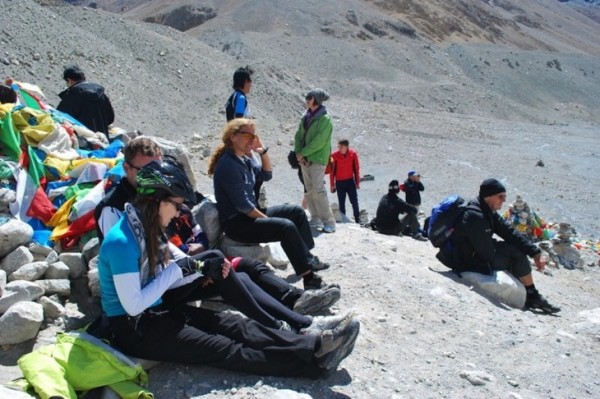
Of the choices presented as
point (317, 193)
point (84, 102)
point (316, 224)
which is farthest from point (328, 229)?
point (84, 102)

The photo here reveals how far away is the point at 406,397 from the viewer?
4254 millimetres

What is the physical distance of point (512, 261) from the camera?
683cm

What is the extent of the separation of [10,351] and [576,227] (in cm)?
1480

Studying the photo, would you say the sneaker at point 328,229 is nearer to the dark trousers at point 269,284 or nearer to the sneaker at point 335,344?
the dark trousers at point 269,284

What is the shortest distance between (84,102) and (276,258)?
4.26 meters

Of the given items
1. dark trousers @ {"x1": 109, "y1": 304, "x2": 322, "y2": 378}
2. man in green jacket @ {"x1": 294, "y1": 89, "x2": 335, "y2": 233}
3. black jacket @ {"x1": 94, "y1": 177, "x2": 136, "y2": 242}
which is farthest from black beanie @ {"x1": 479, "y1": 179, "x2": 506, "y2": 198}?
black jacket @ {"x1": 94, "y1": 177, "x2": 136, "y2": 242}

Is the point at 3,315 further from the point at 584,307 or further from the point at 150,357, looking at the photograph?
the point at 584,307

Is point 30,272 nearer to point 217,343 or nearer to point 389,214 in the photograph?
point 217,343

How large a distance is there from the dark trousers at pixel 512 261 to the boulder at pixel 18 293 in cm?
486

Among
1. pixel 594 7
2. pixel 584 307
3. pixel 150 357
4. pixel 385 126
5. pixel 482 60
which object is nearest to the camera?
pixel 150 357

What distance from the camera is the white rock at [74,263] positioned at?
5274mm

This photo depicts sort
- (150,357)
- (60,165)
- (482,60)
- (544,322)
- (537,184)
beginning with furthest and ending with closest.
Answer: (482,60) < (537,184) < (60,165) < (544,322) < (150,357)

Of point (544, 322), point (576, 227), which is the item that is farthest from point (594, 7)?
point (544, 322)

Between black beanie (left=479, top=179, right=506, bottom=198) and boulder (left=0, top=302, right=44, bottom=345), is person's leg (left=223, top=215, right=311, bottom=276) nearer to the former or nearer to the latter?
boulder (left=0, top=302, right=44, bottom=345)
